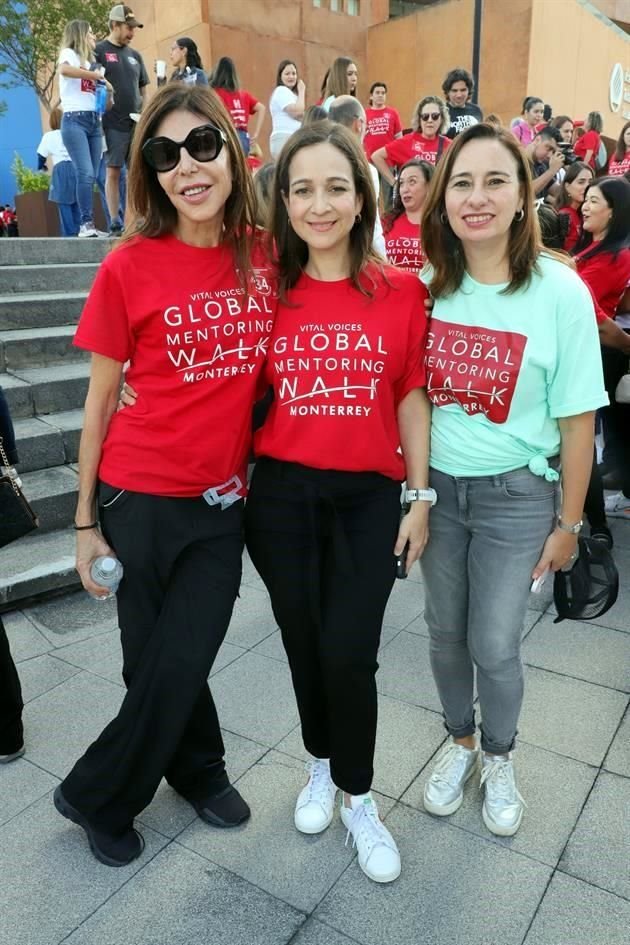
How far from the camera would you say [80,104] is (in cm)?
652

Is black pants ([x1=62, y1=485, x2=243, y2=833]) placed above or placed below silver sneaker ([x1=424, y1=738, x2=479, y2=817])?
above

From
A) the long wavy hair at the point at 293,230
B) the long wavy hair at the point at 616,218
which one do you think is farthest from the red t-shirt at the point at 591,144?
the long wavy hair at the point at 293,230

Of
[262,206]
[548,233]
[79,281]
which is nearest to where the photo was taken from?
[262,206]

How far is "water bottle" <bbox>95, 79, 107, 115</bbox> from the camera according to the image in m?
6.56

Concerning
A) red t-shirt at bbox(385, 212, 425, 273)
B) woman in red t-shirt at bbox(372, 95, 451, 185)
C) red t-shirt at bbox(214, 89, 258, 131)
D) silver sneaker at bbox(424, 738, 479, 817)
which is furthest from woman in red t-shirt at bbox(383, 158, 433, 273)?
red t-shirt at bbox(214, 89, 258, 131)

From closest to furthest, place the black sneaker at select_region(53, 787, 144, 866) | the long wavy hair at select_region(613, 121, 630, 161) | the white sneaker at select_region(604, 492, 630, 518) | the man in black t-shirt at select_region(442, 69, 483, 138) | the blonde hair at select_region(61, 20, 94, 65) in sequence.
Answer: the black sneaker at select_region(53, 787, 144, 866) < the white sneaker at select_region(604, 492, 630, 518) < the blonde hair at select_region(61, 20, 94, 65) < the man in black t-shirt at select_region(442, 69, 483, 138) < the long wavy hair at select_region(613, 121, 630, 161)

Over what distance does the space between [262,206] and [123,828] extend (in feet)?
6.29

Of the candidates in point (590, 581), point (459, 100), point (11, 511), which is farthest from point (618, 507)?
point (459, 100)

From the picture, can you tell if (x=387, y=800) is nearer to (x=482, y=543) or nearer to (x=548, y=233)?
(x=482, y=543)

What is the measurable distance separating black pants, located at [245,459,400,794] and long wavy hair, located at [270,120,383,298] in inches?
20.6

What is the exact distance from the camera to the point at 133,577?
1.95 metres

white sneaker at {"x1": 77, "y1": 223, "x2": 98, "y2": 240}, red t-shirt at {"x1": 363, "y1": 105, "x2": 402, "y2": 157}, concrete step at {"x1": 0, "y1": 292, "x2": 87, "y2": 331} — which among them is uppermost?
red t-shirt at {"x1": 363, "y1": 105, "x2": 402, "y2": 157}

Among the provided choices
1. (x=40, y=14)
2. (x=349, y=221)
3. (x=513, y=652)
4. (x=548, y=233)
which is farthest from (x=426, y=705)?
(x=40, y=14)

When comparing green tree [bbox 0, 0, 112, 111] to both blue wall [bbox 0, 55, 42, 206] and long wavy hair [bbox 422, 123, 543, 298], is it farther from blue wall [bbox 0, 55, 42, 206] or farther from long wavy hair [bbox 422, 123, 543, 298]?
long wavy hair [bbox 422, 123, 543, 298]
